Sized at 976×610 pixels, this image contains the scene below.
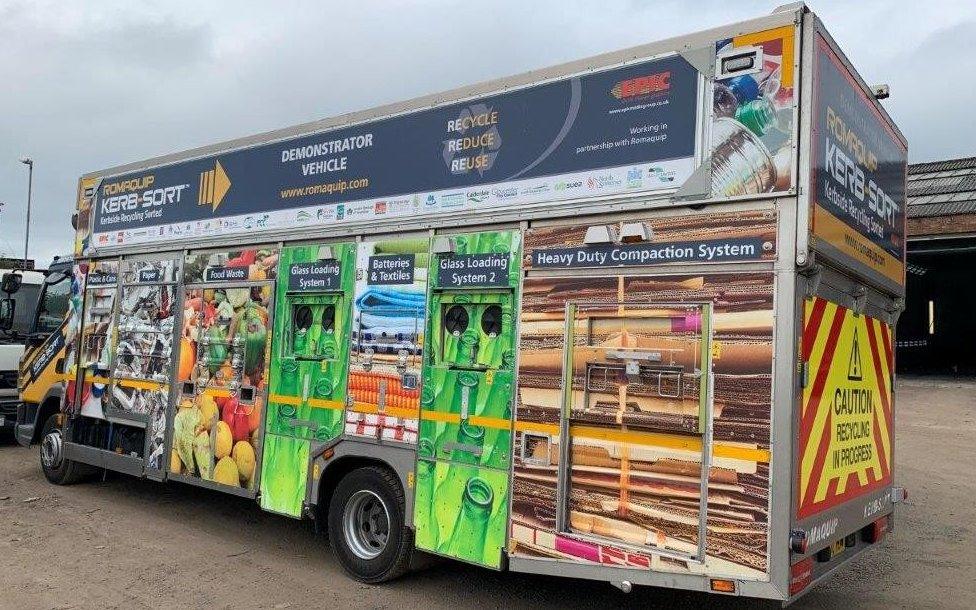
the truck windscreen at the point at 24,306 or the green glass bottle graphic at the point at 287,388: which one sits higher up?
the truck windscreen at the point at 24,306

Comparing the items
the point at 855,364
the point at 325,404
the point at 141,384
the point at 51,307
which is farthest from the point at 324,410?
the point at 51,307

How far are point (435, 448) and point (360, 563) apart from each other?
119 cm

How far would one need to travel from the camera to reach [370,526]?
5.92 m

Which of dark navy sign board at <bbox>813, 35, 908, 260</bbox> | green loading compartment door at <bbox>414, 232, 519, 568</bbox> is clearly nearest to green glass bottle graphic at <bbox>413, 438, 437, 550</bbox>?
green loading compartment door at <bbox>414, 232, 519, 568</bbox>

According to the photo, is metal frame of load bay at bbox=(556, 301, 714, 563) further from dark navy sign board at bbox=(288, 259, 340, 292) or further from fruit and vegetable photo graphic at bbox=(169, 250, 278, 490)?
fruit and vegetable photo graphic at bbox=(169, 250, 278, 490)

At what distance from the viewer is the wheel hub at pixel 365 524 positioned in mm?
5820

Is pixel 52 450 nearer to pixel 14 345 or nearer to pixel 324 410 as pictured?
pixel 14 345

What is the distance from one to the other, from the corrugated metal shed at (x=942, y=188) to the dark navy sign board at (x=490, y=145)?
1954 cm

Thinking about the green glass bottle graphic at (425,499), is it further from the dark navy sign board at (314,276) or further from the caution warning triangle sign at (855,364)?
the caution warning triangle sign at (855,364)

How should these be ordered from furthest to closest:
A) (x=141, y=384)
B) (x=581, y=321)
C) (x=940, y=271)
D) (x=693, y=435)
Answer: (x=940, y=271) < (x=141, y=384) < (x=581, y=321) < (x=693, y=435)

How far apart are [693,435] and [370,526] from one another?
283cm

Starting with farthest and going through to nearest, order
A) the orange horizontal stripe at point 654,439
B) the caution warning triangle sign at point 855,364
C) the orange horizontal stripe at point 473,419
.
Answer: the orange horizontal stripe at point 473,419 < the caution warning triangle sign at point 855,364 < the orange horizontal stripe at point 654,439

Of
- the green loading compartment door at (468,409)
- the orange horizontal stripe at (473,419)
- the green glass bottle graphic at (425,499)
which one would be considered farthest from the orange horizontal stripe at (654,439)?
the green glass bottle graphic at (425,499)

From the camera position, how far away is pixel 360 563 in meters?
5.77
